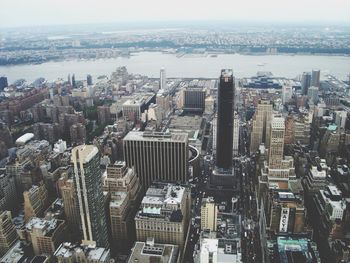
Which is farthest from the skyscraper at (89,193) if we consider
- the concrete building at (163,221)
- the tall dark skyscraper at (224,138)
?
the tall dark skyscraper at (224,138)

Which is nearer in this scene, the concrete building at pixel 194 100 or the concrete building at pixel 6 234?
the concrete building at pixel 6 234

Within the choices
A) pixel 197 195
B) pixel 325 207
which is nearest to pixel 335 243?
pixel 325 207

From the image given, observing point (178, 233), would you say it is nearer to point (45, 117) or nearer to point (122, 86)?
point (45, 117)

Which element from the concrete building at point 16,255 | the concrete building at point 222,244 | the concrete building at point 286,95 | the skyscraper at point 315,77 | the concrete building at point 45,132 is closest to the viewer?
the concrete building at point 222,244

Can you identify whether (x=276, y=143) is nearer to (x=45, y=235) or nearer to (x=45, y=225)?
(x=45, y=225)

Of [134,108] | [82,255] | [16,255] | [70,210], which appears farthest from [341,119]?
[16,255]

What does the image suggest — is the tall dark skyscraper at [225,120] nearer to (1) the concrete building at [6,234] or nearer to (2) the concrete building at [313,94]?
(1) the concrete building at [6,234]
